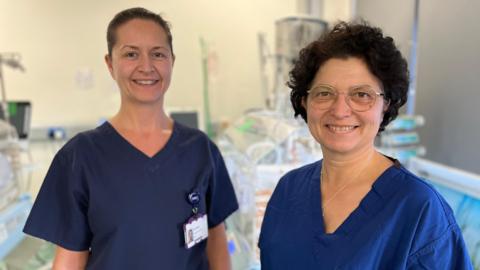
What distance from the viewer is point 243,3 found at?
321 centimetres

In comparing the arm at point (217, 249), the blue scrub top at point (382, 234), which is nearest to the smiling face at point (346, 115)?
the blue scrub top at point (382, 234)

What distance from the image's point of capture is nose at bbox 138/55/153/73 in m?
0.89

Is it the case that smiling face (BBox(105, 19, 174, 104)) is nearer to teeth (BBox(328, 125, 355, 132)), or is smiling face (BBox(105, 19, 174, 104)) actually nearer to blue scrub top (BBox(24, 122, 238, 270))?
blue scrub top (BBox(24, 122, 238, 270))

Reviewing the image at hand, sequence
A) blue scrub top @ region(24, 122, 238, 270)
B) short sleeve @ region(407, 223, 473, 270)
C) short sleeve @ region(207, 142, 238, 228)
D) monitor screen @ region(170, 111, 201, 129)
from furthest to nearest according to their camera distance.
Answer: monitor screen @ region(170, 111, 201, 129), short sleeve @ region(207, 142, 238, 228), blue scrub top @ region(24, 122, 238, 270), short sleeve @ region(407, 223, 473, 270)

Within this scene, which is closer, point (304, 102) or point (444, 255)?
point (444, 255)

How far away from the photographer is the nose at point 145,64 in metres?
0.89

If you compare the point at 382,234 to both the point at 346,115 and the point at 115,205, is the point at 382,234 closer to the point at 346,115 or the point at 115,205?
the point at 346,115

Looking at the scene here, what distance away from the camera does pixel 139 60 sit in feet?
2.95

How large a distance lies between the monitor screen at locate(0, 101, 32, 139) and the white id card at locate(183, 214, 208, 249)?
6.75 ft

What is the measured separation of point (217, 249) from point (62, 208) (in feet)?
1.61

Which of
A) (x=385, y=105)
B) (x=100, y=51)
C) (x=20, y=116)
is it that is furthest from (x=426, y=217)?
(x=100, y=51)

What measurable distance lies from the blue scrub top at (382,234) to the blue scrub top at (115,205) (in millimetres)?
289

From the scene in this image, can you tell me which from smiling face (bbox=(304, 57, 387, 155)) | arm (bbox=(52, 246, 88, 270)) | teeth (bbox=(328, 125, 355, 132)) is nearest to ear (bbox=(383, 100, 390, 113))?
smiling face (bbox=(304, 57, 387, 155))

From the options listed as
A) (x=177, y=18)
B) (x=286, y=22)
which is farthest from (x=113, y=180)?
(x=177, y=18)
